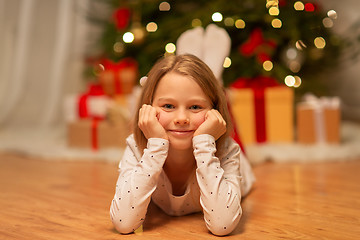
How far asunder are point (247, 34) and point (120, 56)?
781 mm

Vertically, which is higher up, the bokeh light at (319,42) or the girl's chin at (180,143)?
the bokeh light at (319,42)

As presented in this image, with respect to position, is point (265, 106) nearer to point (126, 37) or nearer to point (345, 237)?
point (126, 37)

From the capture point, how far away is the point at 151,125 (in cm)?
126

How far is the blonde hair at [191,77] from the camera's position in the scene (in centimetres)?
132

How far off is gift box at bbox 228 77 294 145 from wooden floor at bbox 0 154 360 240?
32cm

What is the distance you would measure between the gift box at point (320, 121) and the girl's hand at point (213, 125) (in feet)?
4.16

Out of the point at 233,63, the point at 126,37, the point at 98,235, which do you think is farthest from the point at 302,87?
the point at 98,235

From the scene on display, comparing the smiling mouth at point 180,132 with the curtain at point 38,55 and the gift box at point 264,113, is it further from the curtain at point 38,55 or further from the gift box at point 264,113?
the curtain at point 38,55

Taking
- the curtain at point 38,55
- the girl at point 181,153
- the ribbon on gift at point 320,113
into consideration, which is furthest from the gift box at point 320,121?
the curtain at point 38,55

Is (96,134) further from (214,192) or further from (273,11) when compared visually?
(214,192)

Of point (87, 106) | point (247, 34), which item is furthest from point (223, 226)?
point (247, 34)

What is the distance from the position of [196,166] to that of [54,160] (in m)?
1.26

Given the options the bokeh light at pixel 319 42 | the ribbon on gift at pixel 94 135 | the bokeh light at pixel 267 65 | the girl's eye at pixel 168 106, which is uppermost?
the girl's eye at pixel 168 106

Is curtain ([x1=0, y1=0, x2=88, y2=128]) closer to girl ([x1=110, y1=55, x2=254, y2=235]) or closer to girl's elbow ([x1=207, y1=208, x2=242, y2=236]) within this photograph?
girl ([x1=110, y1=55, x2=254, y2=235])
